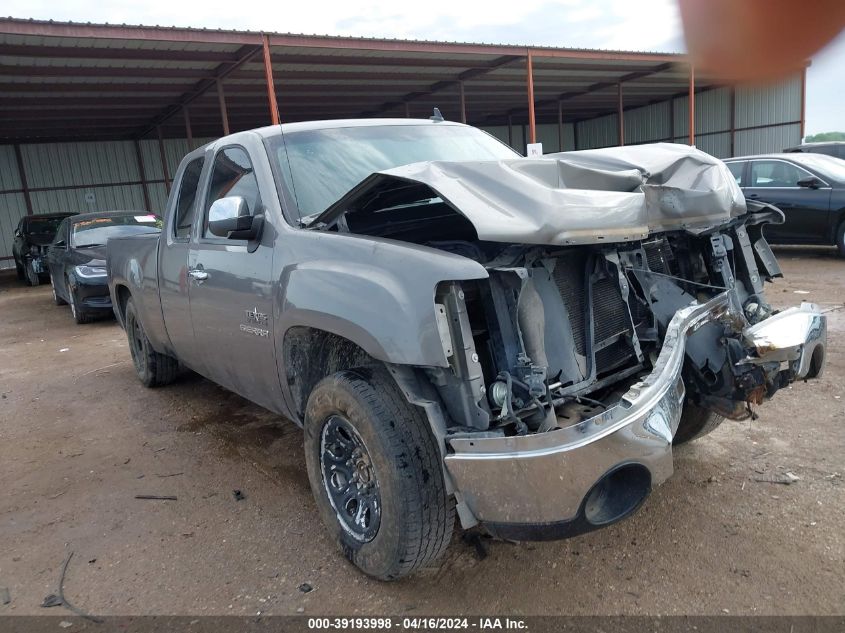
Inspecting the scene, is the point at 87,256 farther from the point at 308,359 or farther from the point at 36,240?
the point at 308,359

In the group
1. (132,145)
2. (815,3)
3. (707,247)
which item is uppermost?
(132,145)

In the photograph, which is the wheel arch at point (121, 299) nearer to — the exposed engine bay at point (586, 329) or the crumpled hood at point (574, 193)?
the crumpled hood at point (574, 193)

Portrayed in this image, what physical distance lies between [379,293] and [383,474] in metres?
0.70

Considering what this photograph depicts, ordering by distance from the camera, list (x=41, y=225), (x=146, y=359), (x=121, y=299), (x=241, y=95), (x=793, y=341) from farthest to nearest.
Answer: (x=241, y=95)
(x=41, y=225)
(x=121, y=299)
(x=146, y=359)
(x=793, y=341)

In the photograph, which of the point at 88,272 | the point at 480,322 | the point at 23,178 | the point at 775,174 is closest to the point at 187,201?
the point at 480,322

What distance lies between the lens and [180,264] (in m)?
4.18

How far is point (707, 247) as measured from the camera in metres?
3.52

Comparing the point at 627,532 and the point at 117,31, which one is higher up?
the point at 117,31

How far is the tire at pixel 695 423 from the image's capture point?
3.59m

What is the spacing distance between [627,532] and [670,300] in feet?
3.66

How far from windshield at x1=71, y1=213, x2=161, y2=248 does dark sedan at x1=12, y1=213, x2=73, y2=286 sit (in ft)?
16.9

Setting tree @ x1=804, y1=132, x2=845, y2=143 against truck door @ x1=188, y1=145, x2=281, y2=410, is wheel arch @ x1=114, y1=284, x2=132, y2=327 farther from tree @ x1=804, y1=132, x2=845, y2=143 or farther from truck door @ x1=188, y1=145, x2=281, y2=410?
tree @ x1=804, y1=132, x2=845, y2=143

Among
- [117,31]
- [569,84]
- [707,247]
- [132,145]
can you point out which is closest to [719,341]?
[707,247]

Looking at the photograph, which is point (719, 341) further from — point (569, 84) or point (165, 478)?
point (569, 84)
